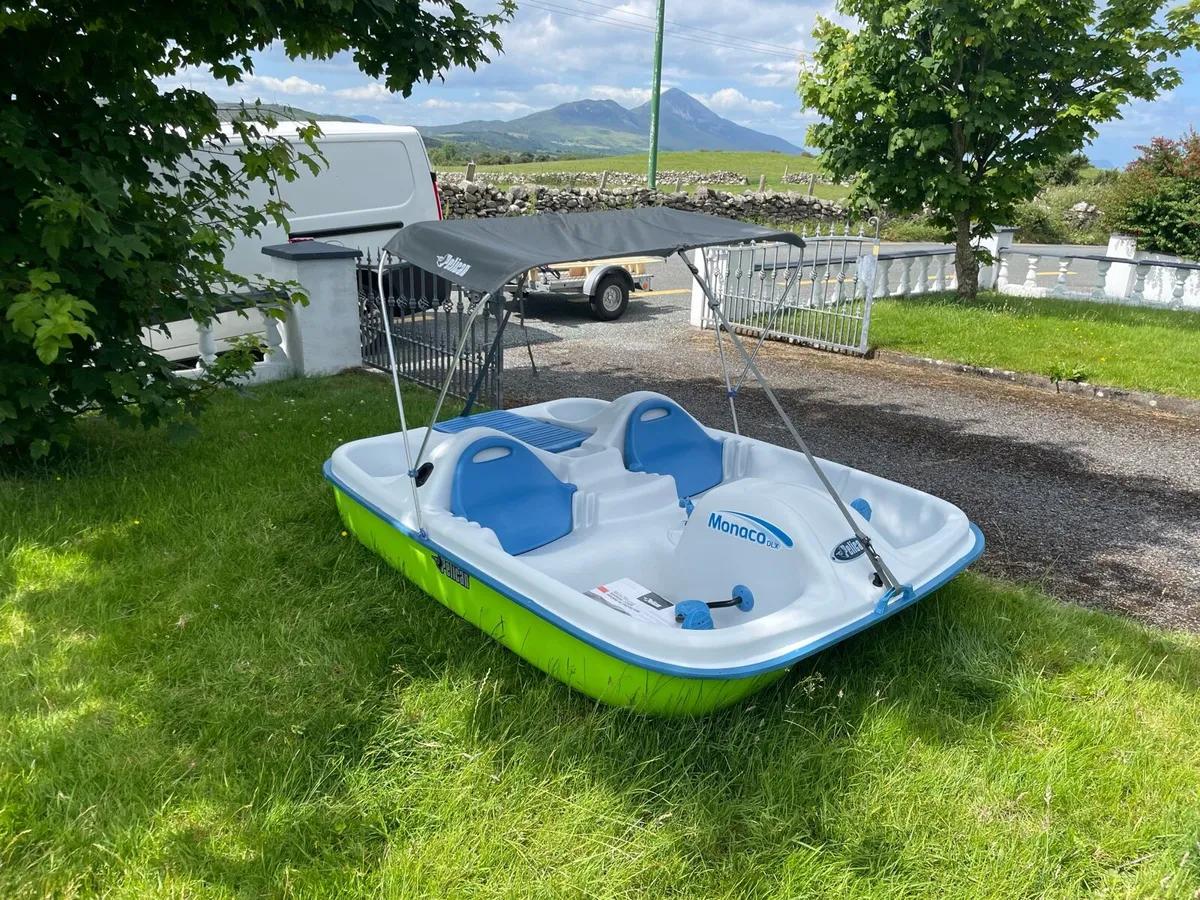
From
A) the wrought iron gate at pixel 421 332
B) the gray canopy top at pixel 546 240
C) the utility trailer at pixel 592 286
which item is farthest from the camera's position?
the utility trailer at pixel 592 286

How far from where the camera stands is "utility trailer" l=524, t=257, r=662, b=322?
12148 millimetres

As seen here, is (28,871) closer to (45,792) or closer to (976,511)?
(45,792)

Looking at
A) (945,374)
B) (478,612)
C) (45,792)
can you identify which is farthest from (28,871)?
(945,374)

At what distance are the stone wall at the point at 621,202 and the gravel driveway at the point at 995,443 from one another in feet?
43.4

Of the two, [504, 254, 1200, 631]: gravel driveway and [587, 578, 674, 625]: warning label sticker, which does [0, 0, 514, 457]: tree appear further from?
[504, 254, 1200, 631]: gravel driveway

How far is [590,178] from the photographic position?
33312mm

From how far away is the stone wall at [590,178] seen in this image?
28.8 meters

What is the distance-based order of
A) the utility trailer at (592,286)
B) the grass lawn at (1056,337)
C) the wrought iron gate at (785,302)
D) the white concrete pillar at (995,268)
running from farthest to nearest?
the white concrete pillar at (995,268), the utility trailer at (592,286), the wrought iron gate at (785,302), the grass lawn at (1056,337)

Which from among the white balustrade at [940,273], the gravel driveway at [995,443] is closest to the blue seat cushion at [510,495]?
the gravel driveway at [995,443]

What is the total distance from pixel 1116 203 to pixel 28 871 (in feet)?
84.7

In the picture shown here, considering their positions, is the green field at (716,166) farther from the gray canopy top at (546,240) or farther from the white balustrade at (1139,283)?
the gray canopy top at (546,240)

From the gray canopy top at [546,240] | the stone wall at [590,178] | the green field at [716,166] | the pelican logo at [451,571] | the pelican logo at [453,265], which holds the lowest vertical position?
the pelican logo at [451,571]

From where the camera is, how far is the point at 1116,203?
22406 millimetres

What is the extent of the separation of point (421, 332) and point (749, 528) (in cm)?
566
